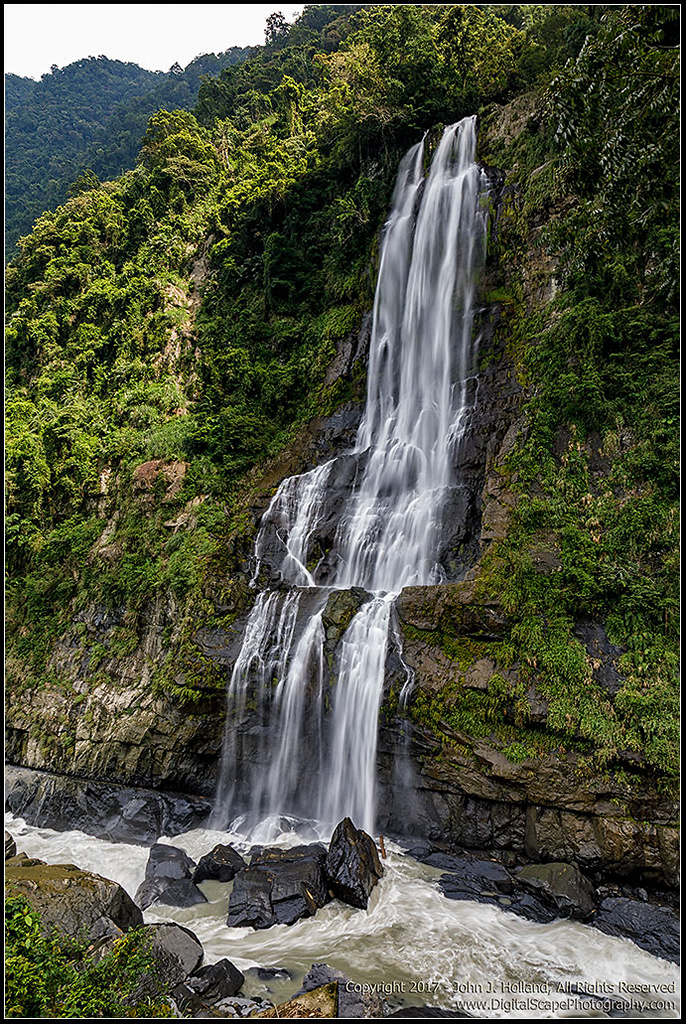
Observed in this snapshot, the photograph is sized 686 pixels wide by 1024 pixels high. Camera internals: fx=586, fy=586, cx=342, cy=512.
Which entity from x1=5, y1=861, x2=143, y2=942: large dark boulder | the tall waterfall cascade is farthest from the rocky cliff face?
x1=5, y1=861, x2=143, y2=942: large dark boulder

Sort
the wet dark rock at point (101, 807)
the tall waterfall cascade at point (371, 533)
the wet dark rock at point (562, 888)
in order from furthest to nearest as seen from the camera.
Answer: the wet dark rock at point (101, 807), the tall waterfall cascade at point (371, 533), the wet dark rock at point (562, 888)

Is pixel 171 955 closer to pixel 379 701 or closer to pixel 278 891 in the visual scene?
pixel 278 891

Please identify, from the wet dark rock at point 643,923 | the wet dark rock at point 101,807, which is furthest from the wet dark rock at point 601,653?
the wet dark rock at point 101,807

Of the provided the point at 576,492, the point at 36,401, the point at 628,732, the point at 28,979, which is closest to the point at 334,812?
the point at 628,732

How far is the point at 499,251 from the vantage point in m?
15.0

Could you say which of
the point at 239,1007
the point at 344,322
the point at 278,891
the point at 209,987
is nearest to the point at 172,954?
the point at 209,987

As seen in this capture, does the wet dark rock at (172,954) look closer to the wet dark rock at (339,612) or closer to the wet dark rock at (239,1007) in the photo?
the wet dark rock at (239,1007)

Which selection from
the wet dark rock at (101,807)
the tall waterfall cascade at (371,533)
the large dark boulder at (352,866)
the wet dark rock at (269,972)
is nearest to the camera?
the wet dark rock at (269,972)

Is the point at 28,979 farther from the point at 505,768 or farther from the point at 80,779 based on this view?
the point at 80,779

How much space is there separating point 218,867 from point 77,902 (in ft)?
8.46

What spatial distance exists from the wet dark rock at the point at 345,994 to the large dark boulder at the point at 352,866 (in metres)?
1.26

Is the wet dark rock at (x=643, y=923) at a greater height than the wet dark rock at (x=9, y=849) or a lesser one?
greater

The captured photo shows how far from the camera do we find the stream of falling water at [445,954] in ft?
20.5

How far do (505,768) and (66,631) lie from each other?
12.8 meters
